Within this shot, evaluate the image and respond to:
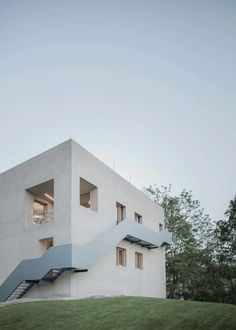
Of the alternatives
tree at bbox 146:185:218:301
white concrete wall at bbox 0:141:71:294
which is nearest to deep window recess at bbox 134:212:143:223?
white concrete wall at bbox 0:141:71:294

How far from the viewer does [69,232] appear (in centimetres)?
1836

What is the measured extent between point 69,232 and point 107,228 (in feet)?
15.1

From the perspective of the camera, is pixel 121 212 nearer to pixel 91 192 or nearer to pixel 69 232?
pixel 91 192

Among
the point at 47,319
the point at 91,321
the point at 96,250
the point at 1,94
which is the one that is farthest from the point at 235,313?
the point at 1,94

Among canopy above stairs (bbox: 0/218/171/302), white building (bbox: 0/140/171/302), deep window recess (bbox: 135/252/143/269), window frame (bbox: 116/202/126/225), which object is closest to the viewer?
canopy above stairs (bbox: 0/218/171/302)

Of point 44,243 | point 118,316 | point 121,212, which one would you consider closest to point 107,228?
point 121,212

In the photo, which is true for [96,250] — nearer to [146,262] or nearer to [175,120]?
[146,262]

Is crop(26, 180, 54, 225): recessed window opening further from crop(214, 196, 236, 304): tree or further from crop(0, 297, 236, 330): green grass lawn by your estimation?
crop(214, 196, 236, 304): tree

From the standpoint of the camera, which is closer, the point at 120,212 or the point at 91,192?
the point at 91,192

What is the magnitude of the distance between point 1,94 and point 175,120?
52.9 feet

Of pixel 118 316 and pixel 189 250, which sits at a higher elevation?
pixel 189 250

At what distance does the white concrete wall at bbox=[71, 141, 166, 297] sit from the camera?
19203mm

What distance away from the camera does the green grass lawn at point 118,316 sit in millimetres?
10094

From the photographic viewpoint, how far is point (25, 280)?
1850cm
